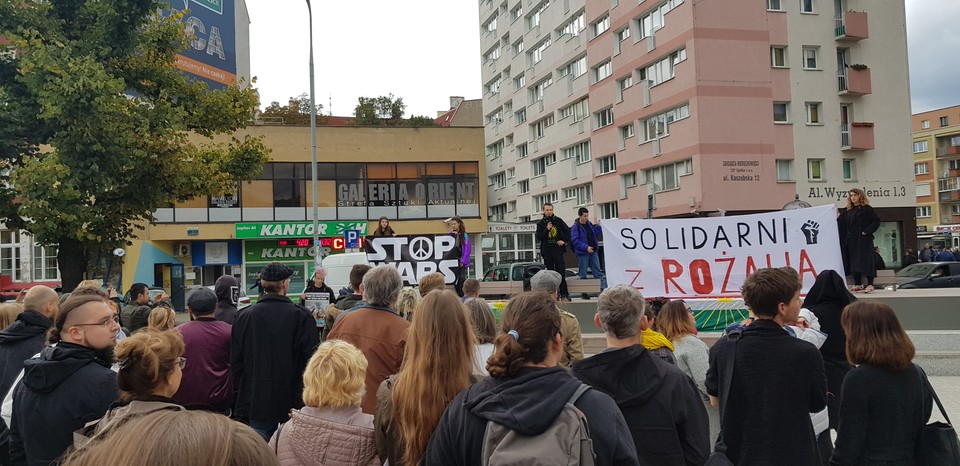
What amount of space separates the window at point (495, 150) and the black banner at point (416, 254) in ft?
166

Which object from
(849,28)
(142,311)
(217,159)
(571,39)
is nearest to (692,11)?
(849,28)

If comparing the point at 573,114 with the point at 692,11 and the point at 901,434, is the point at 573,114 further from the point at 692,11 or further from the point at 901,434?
the point at 901,434

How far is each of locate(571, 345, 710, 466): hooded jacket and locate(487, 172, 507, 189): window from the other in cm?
5979

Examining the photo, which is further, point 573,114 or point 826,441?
point 573,114

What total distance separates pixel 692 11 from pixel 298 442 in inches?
1403

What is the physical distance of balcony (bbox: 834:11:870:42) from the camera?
36.7m

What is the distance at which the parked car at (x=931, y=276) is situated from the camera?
2439 centimetres

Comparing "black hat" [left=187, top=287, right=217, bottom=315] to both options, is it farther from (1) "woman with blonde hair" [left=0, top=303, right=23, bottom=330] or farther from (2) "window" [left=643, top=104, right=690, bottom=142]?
(2) "window" [left=643, top=104, right=690, bottom=142]

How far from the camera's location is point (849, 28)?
121 feet

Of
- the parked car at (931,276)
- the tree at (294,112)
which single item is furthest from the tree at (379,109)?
the parked car at (931,276)

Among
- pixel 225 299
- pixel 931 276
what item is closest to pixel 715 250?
pixel 225 299

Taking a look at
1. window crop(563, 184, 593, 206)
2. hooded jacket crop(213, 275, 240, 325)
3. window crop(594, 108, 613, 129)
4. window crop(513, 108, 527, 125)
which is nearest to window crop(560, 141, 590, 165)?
window crop(563, 184, 593, 206)

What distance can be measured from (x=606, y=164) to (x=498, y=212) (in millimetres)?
21417

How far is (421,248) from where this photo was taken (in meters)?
13.5
